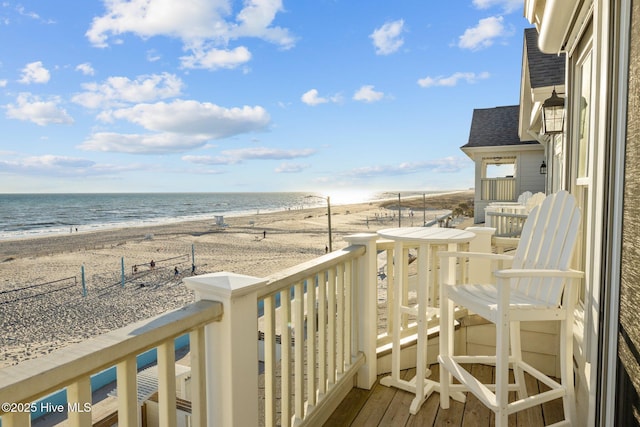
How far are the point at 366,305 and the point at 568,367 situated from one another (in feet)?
3.73

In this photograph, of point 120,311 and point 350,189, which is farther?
point 350,189

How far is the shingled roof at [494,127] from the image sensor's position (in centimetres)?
1209

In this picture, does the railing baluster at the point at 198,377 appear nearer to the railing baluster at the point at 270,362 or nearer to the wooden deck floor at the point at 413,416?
the railing baluster at the point at 270,362

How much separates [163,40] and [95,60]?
1665cm

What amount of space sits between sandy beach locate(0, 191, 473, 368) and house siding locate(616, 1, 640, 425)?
10.8 m

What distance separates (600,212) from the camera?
1553mm

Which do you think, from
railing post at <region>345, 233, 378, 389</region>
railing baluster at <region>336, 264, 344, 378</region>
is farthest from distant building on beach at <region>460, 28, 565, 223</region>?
railing baluster at <region>336, 264, 344, 378</region>

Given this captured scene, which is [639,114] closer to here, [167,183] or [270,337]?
[270,337]

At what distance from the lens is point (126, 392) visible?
0.94m

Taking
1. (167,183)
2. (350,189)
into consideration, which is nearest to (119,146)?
(167,183)

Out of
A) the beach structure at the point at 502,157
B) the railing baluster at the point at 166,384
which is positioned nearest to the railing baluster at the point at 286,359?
the railing baluster at the point at 166,384

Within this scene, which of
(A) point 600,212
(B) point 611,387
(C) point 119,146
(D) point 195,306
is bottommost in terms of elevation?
Result: (B) point 611,387

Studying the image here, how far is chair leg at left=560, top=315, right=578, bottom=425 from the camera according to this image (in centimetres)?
188

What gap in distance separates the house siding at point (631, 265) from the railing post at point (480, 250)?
1.82 metres
